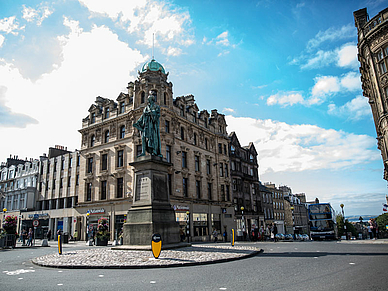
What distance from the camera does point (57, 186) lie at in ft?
146

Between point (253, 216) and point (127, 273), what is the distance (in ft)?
155

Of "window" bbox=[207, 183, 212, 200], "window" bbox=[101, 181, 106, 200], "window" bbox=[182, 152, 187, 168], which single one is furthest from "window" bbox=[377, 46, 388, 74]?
"window" bbox=[101, 181, 106, 200]

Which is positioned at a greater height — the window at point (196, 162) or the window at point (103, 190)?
the window at point (196, 162)

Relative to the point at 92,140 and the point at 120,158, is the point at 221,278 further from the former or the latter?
the point at 92,140

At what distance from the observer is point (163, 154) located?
3225cm

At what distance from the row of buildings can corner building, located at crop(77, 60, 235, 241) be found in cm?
13

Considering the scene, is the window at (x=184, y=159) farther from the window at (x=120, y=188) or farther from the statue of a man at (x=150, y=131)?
the statue of a man at (x=150, y=131)

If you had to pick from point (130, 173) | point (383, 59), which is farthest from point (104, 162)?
point (383, 59)

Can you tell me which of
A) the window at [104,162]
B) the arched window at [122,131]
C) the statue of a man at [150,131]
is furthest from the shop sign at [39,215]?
the statue of a man at [150,131]

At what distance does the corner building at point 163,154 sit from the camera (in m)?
33.4

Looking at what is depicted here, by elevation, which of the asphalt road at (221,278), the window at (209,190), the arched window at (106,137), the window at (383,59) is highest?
the window at (383,59)

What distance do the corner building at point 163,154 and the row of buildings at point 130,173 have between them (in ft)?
0.41

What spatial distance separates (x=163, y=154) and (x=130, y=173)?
15.6 feet

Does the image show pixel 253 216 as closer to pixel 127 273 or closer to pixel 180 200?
pixel 180 200
